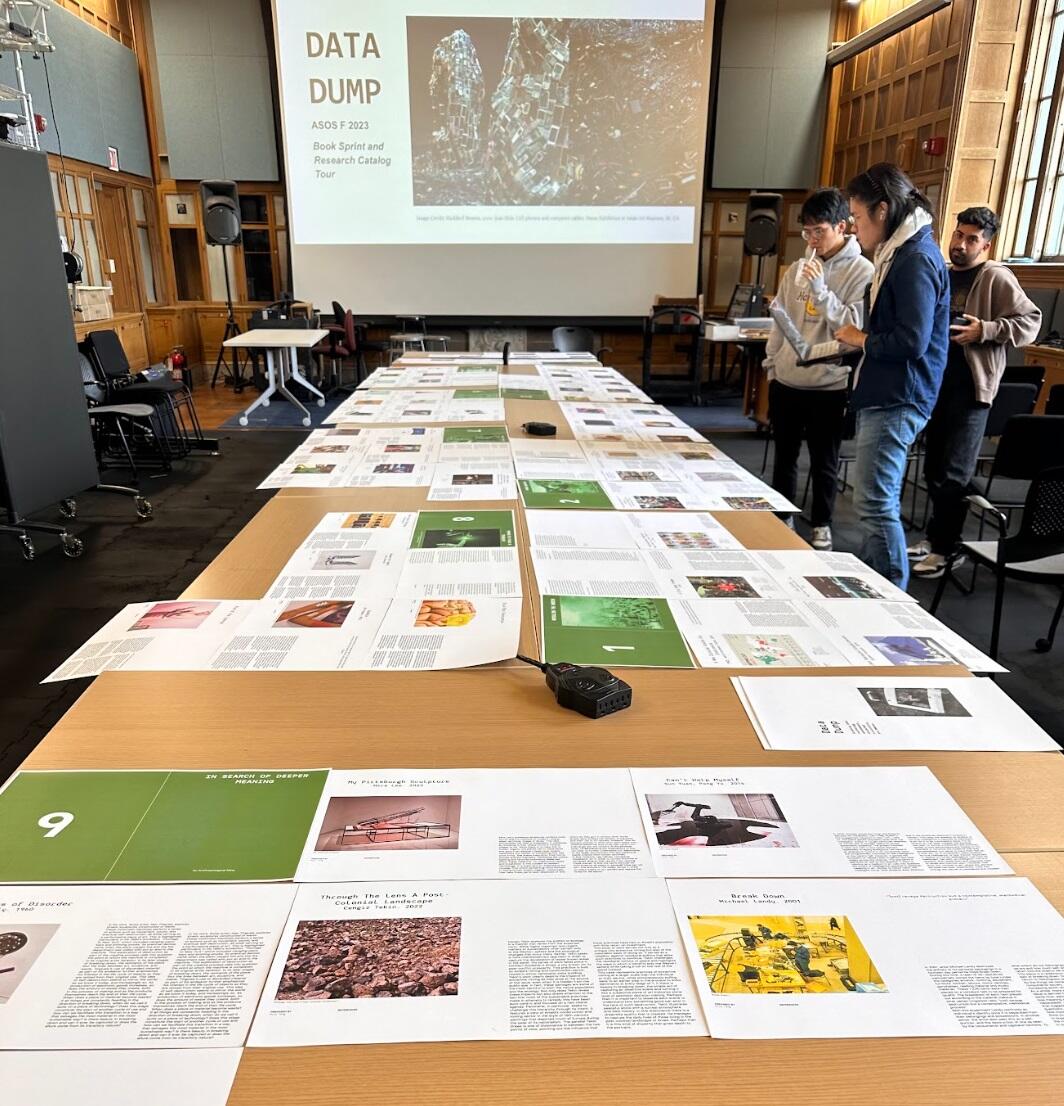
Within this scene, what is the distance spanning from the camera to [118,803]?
2.98 ft

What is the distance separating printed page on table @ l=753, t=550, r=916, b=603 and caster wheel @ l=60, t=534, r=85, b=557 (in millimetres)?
3341

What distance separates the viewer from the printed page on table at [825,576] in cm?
150

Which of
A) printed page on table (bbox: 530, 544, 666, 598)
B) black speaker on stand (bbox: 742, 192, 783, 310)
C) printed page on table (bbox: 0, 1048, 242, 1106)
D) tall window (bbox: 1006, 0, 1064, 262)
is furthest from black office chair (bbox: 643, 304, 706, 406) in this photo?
printed page on table (bbox: 0, 1048, 242, 1106)

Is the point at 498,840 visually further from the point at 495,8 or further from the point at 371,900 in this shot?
the point at 495,8

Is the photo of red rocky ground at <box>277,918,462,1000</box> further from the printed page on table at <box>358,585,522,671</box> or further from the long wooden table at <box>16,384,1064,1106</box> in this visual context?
the printed page on table at <box>358,585,522,671</box>

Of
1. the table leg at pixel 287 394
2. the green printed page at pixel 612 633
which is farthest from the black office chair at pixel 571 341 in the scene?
the green printed page at pixel 612 633

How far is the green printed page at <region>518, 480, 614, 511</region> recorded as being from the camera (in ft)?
→ 6.68

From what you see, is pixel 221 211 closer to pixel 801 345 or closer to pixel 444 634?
pixel 801 345

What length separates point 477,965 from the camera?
70 centimetres

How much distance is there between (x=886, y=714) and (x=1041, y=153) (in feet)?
21.6

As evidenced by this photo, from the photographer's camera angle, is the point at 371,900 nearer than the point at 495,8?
Yes

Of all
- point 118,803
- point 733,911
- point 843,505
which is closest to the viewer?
point 733,911

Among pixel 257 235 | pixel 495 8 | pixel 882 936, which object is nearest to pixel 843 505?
pixel 882 936

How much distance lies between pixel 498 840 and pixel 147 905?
1.11 feet
